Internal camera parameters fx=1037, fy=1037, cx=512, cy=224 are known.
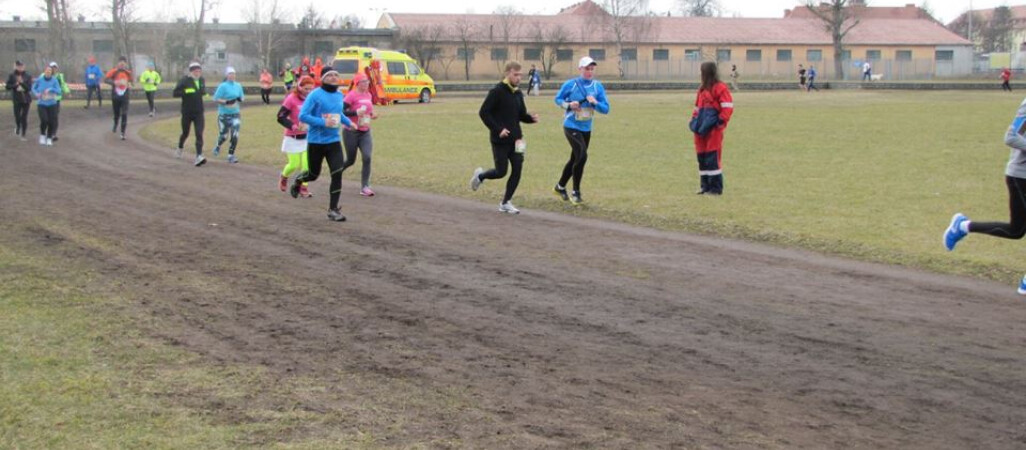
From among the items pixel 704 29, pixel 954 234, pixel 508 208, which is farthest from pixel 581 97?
pixel 704 29

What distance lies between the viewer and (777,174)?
17.4 m

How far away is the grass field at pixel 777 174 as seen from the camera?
11547 mm

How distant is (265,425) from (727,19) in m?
95.6

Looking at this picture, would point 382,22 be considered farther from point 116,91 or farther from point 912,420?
point 912,420

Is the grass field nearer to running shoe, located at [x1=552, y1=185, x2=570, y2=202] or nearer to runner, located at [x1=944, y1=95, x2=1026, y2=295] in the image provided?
running shoe, located at [x1=552, y1=185, x2=570, y2=202]

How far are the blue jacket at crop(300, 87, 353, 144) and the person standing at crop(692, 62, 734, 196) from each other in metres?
5.26

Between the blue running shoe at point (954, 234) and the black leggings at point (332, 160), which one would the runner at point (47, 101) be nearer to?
the black leggings at point (332, 160)

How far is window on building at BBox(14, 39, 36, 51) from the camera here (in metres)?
76.4

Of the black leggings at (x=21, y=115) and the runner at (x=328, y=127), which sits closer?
the runner at (x=328, y=127)

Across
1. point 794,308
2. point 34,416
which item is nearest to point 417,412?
point 34,416

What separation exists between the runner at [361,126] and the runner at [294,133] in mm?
617

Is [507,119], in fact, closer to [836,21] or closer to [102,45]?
[836,21]

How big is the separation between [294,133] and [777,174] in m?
7.96

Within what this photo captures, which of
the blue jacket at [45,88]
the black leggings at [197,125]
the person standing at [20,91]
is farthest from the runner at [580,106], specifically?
the person standing at [20,91]
